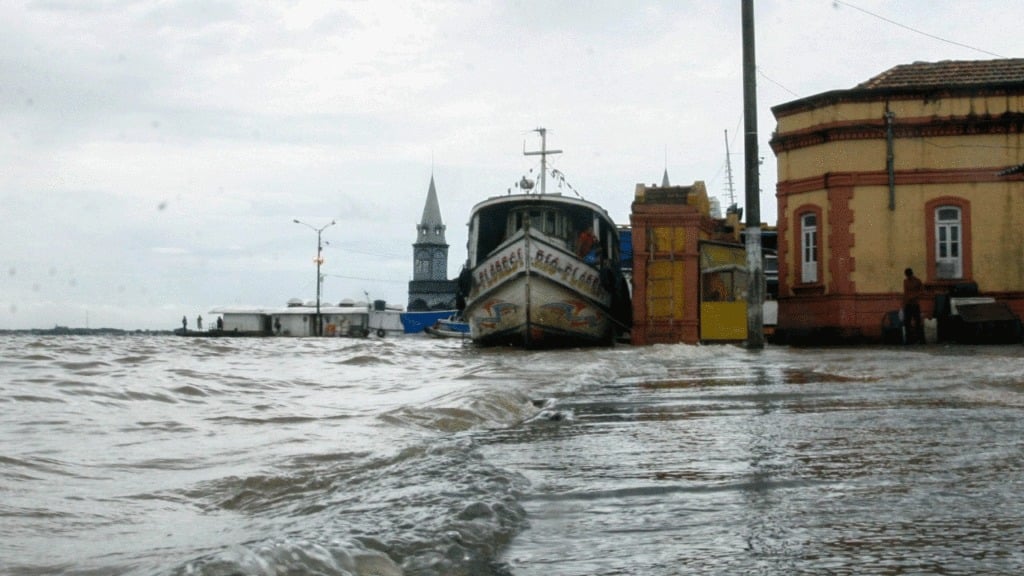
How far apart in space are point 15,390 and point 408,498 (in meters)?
5.82

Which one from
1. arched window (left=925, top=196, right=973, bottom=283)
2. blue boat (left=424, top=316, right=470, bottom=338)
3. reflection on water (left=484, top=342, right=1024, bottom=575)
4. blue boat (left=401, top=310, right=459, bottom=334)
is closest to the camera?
reflection on water (left=484, top=342, right=1024, bottom=575)

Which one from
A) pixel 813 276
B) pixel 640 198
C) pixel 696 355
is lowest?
pixel 696 355

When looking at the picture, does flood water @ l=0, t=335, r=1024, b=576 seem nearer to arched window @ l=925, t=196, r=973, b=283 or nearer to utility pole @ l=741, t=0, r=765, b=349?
utility pole @ l=741, t=0, r=765, b=349

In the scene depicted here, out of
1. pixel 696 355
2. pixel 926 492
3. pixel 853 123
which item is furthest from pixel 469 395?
pixel 853 123

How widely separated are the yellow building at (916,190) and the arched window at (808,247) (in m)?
0.34

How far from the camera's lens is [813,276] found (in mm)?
22906

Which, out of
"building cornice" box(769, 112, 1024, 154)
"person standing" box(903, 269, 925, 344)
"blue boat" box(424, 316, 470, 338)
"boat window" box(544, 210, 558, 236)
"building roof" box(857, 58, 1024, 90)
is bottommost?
"blue boat" box(424, 316, 470, 338)

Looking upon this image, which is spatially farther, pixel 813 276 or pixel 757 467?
pixel 813 276

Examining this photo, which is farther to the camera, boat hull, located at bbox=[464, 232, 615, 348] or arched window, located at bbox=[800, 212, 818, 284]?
arched window, located at bbox=[800, 212, 818, 284]

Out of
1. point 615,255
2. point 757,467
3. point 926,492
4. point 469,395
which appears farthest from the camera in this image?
point 615,255

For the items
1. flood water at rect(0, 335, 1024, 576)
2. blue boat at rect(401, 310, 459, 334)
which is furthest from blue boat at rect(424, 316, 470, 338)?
flood water at rect(0, 335, 1024, 576)

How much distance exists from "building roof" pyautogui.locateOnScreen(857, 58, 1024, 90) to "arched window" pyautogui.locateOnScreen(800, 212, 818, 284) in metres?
3.27

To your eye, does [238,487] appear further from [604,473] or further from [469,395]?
[469,395]

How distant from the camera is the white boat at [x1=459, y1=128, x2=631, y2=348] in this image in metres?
22.4
